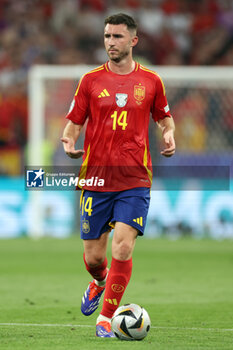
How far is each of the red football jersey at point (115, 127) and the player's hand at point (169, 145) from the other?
158 mm

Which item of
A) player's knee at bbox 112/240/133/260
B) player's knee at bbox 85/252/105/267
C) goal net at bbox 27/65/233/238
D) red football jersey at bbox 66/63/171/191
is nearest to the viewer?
player's knee at bbox 112/240/133/260

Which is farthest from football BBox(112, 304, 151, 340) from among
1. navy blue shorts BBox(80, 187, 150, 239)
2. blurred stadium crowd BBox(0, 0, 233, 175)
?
blurred stadium crowd BBox(0, 0, 233, 175)

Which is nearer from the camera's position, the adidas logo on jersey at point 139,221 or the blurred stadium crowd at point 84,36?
the adidas logo on jersey at point 139,221

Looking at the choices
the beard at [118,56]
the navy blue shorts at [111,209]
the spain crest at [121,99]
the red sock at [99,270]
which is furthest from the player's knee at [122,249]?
the beard at [118,56]

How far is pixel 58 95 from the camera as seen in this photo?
1798 centimetres

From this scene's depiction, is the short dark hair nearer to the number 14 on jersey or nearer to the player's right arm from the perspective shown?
the number 14 on jersey

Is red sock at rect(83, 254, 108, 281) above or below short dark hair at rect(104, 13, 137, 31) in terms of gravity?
below

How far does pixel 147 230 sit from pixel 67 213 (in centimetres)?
176

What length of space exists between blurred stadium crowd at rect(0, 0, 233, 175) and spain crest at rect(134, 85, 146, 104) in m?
16.1

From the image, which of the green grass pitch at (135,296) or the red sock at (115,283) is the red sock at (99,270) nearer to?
the green grass pitch at (135,296)

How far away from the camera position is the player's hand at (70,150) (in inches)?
232

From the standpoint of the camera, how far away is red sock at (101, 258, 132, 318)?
5918 millimetres

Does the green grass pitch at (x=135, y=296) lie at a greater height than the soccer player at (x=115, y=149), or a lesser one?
lesser

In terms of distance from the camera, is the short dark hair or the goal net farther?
the goal net
